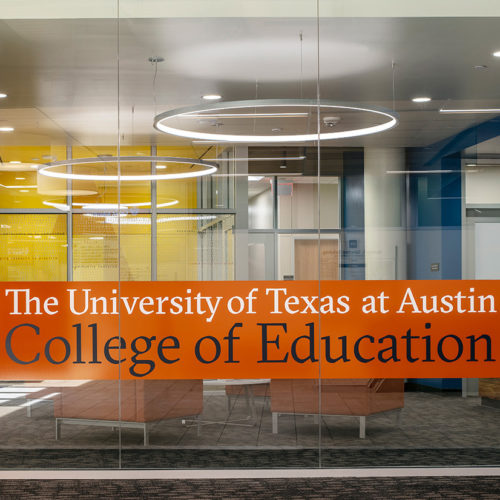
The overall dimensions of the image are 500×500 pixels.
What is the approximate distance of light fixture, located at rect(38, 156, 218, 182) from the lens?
6.27 m

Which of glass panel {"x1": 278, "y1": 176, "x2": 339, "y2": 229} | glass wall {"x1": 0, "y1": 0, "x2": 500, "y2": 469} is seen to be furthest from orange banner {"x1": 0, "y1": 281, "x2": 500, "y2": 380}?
glass panel {"x1": 278, "y1": 176, "x2": 339, "y2": 229}

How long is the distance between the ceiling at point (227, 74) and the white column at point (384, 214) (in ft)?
0.53

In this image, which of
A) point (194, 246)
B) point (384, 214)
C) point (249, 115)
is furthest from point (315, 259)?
point (249, 115)

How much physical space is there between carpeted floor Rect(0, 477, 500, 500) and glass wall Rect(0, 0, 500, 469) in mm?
229

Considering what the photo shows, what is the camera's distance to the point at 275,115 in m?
6.29

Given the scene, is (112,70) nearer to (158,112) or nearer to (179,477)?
(158,112)

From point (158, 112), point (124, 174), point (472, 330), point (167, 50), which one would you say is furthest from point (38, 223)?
point (472, 330)

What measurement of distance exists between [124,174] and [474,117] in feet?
10.4

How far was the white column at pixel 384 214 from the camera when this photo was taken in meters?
6.24

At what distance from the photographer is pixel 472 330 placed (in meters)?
6.30

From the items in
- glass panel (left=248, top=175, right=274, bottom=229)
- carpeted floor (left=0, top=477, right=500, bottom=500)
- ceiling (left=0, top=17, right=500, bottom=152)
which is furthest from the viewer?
ceiling (left=0, top=17, right=500, bottom=152)

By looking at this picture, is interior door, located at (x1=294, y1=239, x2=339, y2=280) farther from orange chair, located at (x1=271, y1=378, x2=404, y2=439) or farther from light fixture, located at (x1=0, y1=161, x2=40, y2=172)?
light fixture, located at (x1=0, y1=161, x2=40, y2=172)

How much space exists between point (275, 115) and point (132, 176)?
138 centimetres

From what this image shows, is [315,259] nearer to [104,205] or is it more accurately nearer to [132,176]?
[132,176]
